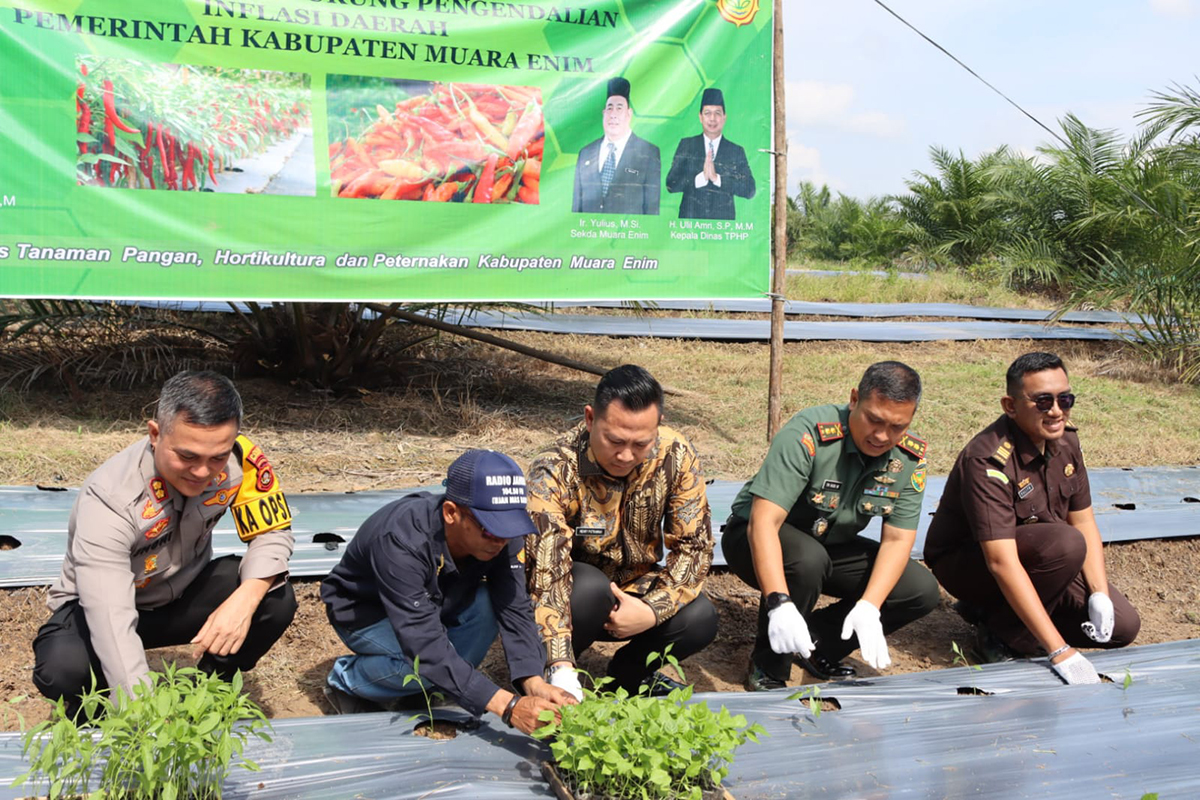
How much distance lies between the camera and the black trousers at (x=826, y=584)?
3092 millimetres

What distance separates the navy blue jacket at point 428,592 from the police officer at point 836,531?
797mm

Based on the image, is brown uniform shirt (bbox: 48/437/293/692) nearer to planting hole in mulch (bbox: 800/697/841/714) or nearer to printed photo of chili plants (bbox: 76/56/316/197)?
planting hole in mulch (bbox: 800/697/841/714)

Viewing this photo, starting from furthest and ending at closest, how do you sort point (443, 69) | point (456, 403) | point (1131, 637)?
point (456, 403), point (443, 69), point (1131, 637)

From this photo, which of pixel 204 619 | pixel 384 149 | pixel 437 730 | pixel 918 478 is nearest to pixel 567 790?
pixel 437 730

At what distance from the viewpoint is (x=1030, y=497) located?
132 inches

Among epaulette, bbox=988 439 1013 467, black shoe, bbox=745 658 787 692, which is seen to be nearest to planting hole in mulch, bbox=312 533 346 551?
black shoe, bbox=745 658 787 692

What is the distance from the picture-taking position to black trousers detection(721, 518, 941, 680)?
3.09 m

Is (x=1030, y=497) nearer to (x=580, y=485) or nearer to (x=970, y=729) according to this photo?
(x=970, y=729)

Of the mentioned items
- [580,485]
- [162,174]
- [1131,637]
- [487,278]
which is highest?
[162,174]

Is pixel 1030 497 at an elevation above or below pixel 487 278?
below

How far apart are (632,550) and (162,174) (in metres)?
2.75

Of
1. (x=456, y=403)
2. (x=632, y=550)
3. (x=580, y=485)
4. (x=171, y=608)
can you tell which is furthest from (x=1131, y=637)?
(x=456, y=403)

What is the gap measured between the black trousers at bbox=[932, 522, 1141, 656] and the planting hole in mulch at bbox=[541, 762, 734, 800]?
1.65 meters

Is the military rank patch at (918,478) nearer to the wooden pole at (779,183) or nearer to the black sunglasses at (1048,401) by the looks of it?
the black sunglasses at (1048,401)
